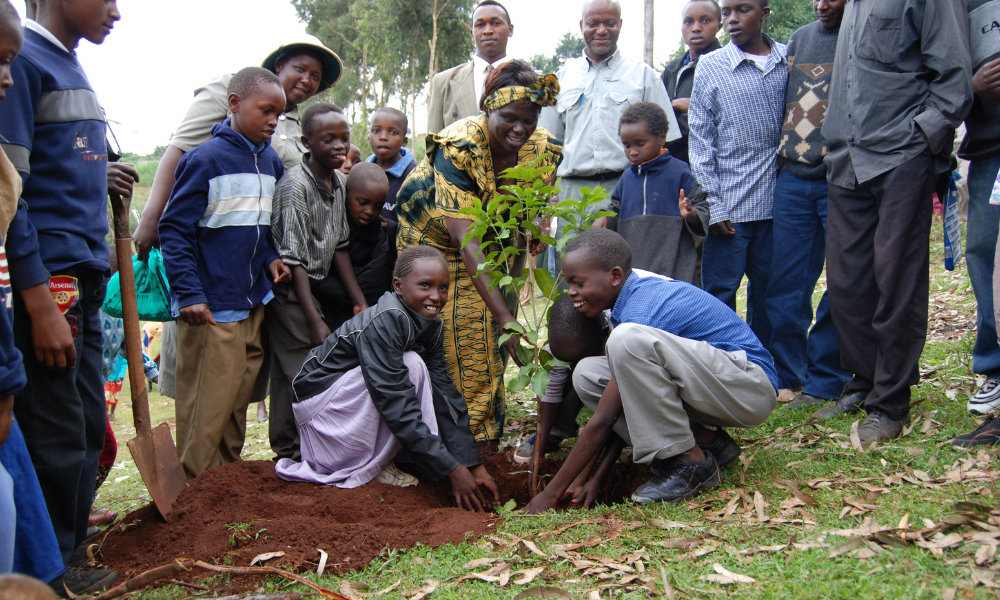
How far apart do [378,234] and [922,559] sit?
10.2ft

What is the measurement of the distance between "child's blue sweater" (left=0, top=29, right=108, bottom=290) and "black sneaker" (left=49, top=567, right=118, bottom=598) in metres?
1.08

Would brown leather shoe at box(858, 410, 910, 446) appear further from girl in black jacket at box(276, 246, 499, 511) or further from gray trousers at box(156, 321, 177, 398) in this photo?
gray trousers at box(156, 321, 177, 398)

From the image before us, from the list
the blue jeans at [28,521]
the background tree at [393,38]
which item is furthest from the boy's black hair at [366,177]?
the background tree at [393,38]

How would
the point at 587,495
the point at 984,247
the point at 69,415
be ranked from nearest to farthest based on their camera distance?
the point at 69,415
the point at 587,495
the point at 984,247

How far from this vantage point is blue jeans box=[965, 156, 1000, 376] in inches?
131

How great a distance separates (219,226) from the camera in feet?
11.4

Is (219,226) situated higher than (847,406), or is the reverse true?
(219,226)

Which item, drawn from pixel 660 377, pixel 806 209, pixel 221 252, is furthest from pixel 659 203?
pixel 221 252

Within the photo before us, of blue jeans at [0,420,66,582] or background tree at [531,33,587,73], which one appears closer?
blue jeans at [0,420,66,582]

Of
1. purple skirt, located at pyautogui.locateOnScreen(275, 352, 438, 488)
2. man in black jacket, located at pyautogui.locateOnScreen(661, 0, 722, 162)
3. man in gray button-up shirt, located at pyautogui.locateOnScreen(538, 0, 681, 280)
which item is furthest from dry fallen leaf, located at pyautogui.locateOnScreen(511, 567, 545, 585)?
man in black jacket, located at pyautogui.locateOnScreen(661, 0, 722, 162)

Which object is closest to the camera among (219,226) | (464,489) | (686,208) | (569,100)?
(464,489)

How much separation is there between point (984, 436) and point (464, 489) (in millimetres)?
2427

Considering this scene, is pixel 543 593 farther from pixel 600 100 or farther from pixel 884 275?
pixel 600 100

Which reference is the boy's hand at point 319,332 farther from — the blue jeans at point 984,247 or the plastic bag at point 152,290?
the blue jeans at point 984,247
